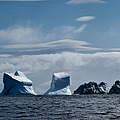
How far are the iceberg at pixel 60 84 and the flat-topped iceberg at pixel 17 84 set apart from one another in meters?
10.6

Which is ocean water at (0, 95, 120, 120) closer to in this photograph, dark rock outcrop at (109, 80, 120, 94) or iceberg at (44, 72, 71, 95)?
iceberg at (44, 72, 71, 95)

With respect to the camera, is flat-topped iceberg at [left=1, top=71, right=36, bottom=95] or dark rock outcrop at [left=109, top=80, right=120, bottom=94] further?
dark rock outcrop at [left=109, top=80, right=120, bottom=94]

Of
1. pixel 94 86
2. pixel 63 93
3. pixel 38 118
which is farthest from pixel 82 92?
pixel 38 118

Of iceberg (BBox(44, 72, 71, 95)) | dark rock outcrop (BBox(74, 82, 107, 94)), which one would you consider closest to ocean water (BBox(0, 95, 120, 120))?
iceberg (BBox(44, 72, 71, 95))

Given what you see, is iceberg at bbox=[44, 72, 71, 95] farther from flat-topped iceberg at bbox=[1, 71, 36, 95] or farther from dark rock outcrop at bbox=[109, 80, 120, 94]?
dark rock outcrop at bbox=[109, 80, 120, 94]

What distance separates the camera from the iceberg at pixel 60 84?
141 meters

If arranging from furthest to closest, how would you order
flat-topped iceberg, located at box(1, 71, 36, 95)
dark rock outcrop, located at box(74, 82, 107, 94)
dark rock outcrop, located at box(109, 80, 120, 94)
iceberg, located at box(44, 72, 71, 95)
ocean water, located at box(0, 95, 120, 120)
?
dark rock outcrop, located at box(74, 82, 107, 94) < dark rock outcrop, located at box(109, 80, 120, 94) < iceberg, located at box(44, 72, 71, 95) < flat-topped iceberg, located at box(1, 71, 36, 95) < ocean water, located at box(0, 95, 120, 120)

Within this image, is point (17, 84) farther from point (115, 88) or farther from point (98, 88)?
point (115, 88)

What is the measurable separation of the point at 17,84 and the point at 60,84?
19950 mm

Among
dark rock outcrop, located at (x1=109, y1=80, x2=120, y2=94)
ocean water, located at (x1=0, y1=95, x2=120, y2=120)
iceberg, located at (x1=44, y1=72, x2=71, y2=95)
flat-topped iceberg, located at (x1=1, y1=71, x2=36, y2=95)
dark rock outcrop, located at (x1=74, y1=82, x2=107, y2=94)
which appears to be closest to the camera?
ocean water, located at (x1=0, y1=95, x2=120, y2=120)

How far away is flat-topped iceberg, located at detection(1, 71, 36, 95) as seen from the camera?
132250mm

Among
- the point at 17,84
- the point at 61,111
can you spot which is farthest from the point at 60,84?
the point at 61,111

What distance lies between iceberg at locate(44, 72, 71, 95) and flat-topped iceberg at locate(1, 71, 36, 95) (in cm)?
1060

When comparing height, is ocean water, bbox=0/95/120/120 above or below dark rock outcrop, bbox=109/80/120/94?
above
